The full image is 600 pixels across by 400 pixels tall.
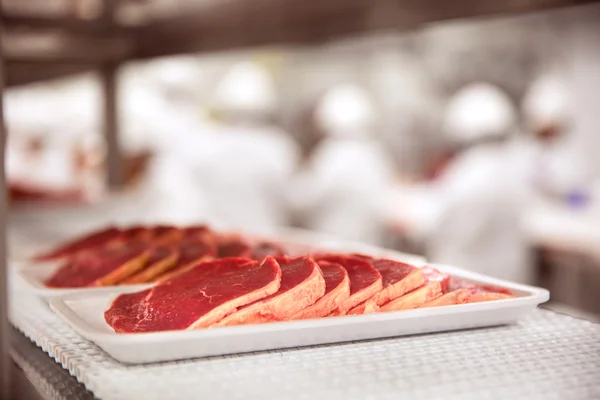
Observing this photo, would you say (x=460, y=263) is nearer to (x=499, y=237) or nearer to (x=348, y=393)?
(x=499, y=237)

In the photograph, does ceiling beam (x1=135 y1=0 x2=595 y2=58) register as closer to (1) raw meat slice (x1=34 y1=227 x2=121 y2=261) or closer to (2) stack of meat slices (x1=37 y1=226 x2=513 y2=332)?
(2) stack of meat slices (x1=37 y1=226 x2=513 y2=332)

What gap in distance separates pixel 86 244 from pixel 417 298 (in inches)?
31.3

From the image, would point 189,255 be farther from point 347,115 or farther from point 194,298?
point 347,115

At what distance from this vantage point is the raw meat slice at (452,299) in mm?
1056

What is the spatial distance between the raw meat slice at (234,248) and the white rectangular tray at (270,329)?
245 mm

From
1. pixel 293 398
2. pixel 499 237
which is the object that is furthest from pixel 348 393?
pixel 499 237

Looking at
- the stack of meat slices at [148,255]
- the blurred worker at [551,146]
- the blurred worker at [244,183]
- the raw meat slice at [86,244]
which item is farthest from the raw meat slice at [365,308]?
the blurred worker at [551,146]

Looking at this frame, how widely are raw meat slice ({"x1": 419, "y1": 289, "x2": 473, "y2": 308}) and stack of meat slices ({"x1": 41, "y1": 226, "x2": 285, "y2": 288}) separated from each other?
28 cm

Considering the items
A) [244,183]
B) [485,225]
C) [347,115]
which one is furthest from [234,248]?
[347,115]

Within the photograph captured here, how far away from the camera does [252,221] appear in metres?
4.99

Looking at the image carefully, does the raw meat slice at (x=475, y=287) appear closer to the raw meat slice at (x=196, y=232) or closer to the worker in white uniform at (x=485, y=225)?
the raw meat slice at (x=196, y=232)

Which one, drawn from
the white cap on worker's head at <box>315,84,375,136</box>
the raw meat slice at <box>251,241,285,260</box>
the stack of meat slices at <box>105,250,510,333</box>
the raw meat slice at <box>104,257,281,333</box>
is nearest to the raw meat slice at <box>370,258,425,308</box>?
the stack of meat slices at <box>105,250,510,333</box>

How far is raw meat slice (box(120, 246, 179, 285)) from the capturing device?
125cm

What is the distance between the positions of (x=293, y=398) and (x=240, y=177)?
4.30m
